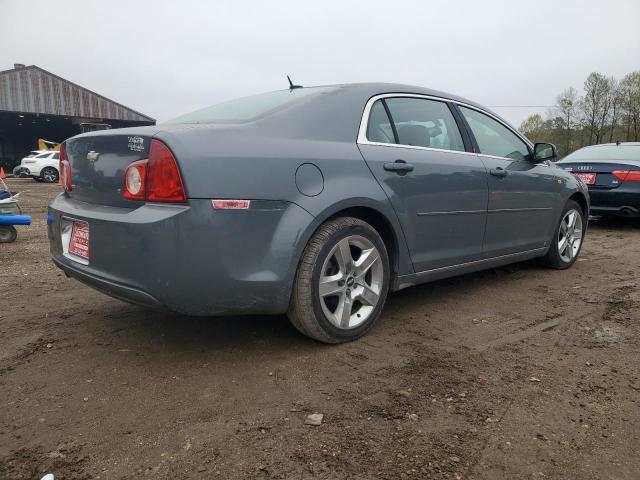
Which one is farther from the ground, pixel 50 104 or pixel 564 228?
pixel 50 104

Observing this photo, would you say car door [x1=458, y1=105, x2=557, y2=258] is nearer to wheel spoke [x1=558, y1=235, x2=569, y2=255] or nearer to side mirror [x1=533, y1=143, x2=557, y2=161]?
side mirror [x1=533, y1=143, x2=557, y2=161]

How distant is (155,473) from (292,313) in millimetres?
1093

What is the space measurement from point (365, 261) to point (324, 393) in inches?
34.4

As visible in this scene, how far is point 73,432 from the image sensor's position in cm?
195

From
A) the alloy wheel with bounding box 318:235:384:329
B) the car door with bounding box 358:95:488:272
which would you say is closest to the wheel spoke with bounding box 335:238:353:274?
the alloy wheel with bounding box 318:235:384:329

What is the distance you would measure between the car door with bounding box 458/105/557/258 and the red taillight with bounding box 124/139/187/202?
2362 millimetres

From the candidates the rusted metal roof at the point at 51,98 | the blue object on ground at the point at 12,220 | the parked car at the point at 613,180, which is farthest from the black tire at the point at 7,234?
the rusted metal roof at the point at 51,98

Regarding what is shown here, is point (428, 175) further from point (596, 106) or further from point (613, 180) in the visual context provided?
point (596, 106)

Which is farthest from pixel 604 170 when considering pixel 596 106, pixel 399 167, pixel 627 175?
pixel 596 106

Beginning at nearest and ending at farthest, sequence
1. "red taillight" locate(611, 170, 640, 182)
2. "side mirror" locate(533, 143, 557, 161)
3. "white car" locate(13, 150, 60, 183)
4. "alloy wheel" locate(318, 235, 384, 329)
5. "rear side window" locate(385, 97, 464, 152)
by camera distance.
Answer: "alloy wheel" locate(318, 235, 384, 329) → "rear side window" locate(385, 97, 464, 152) → "side mirror" locate(533, 143, 557, 161) → "red taillight" locate(611, 170, 640, 182) → "white car" locate(13, 150, 60, 183)

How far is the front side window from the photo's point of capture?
379 cm

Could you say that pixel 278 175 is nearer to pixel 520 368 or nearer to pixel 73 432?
pixel 73 432

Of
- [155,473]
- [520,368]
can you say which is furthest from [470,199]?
[155,473]

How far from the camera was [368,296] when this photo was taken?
2.91m
